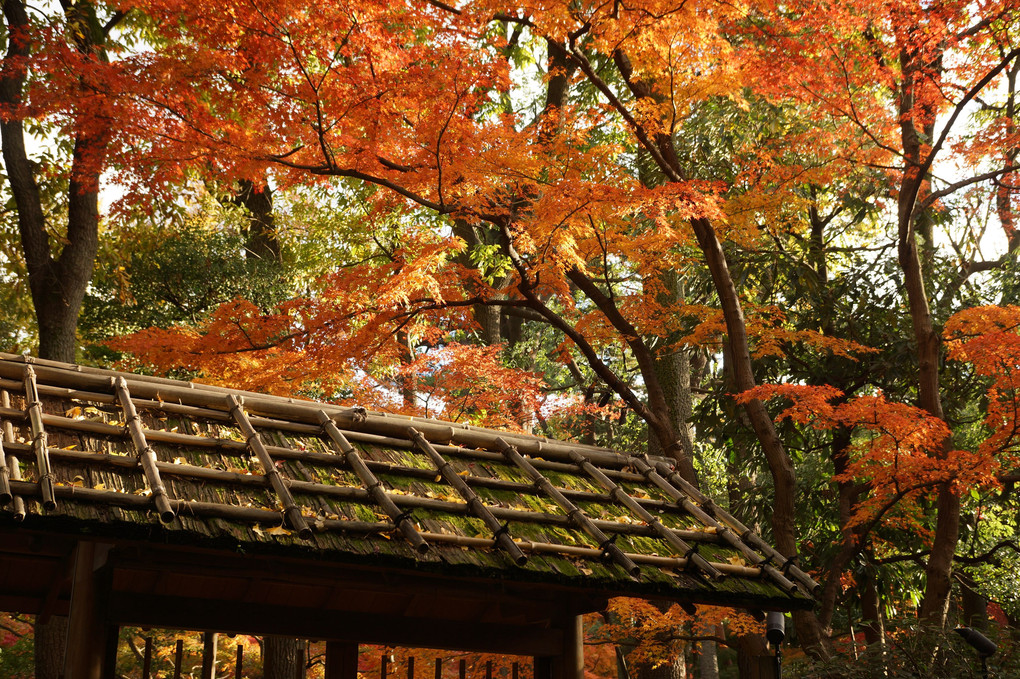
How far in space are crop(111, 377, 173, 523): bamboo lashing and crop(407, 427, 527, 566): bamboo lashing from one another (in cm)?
165

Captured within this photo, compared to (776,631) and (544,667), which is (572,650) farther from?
(776,631)

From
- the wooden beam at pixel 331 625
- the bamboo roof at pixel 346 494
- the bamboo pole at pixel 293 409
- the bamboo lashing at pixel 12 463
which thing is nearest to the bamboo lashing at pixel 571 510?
the bamboo roof at pixel 346 494

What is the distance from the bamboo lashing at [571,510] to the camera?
4570 millimetres

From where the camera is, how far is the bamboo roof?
11.9 ft

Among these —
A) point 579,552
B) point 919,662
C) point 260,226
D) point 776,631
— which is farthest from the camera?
point 260,226

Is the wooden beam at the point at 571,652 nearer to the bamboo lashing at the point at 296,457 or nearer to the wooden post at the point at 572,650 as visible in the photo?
the wooden post at the point at 572,650

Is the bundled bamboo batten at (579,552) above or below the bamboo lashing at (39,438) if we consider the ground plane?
below

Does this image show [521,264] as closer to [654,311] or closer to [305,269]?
[654,311]

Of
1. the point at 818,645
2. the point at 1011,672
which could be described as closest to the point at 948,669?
the point at 1011,672

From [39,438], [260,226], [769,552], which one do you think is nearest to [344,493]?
[39,438]

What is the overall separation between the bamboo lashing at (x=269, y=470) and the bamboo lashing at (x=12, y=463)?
1.09 m

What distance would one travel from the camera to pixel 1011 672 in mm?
7875

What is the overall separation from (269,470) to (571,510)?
1817 millimetres

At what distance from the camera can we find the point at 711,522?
5637mm
